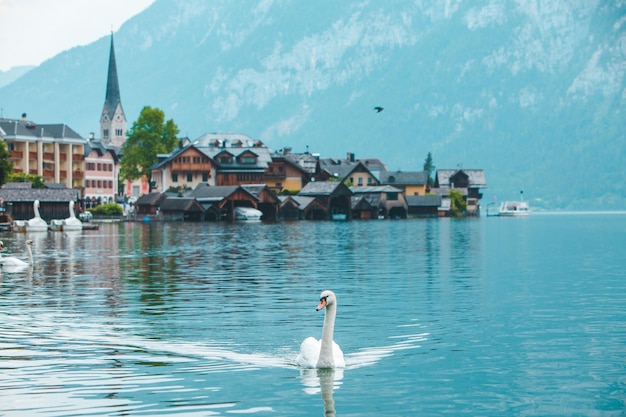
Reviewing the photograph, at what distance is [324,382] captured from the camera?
68.8 ft

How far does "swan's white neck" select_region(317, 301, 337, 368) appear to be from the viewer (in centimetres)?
2170

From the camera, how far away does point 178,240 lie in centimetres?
8362

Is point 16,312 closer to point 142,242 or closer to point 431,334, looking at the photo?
point 431,334

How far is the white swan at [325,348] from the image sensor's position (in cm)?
2178

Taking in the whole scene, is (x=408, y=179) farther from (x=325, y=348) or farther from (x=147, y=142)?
(x=325, y=348)

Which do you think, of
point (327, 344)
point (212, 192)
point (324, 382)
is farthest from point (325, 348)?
point (212, 192)

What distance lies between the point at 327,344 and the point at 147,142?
15183 cm

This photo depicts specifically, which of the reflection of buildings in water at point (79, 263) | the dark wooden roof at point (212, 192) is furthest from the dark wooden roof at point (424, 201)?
the reflection of buildings in water at point (79, 263)

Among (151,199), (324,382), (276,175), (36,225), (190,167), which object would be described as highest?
(190,167)

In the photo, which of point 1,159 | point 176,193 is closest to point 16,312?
point 1,159

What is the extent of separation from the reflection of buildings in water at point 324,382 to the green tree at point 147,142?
148923 millimetres

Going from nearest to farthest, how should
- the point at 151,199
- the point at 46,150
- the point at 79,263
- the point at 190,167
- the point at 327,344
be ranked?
the point at 327,344, the point at 79,263, the point at 151,199, the point at 46,150, the point at 190,167

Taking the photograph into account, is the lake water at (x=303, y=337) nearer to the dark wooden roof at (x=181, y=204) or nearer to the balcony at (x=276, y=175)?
the dark wooden roof at (x=181, y=204)

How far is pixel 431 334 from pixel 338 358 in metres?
5.89
